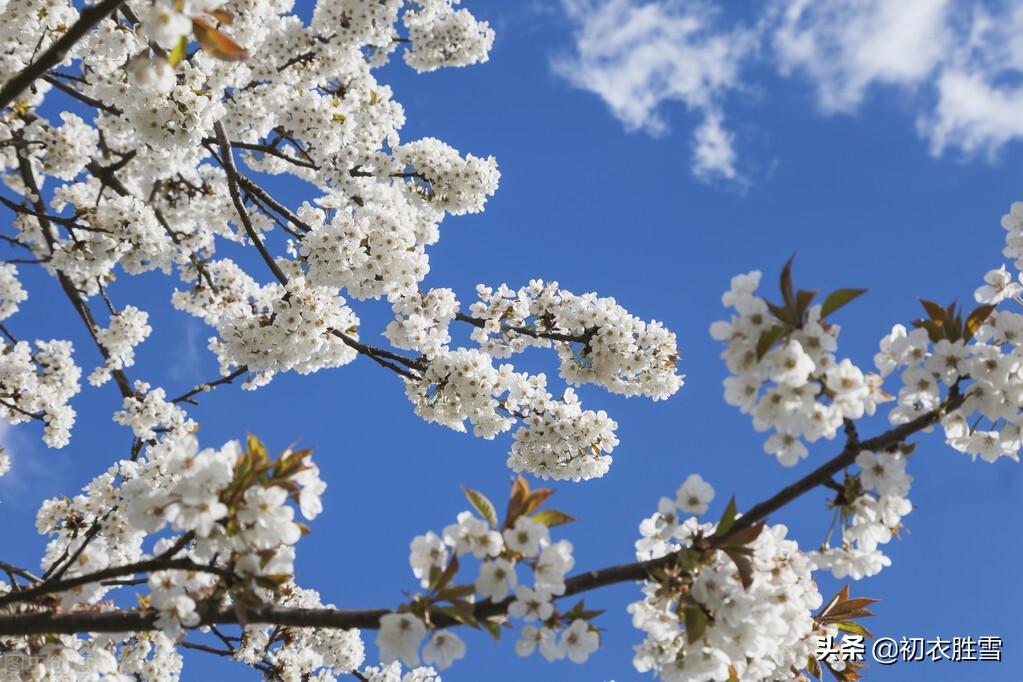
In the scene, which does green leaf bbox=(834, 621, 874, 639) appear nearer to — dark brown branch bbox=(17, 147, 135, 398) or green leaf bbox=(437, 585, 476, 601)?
green leaf bbox=(437, 585, 476, 601)

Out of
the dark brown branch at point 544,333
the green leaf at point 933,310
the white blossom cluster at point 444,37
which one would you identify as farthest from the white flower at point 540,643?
the white blossom cluster at point 444,37

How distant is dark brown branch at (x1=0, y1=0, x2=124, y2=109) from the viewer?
10.1 feet

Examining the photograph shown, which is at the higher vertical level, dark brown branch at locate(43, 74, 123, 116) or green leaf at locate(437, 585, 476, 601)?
dark brown branch at locate(43, 74, 123, 116)

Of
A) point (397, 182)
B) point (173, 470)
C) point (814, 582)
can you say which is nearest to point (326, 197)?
point (397, 182)

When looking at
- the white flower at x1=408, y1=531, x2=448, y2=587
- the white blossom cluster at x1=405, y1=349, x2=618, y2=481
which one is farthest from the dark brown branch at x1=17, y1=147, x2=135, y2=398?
the white flower at x1=408, y1=531, x2=448, y2=587

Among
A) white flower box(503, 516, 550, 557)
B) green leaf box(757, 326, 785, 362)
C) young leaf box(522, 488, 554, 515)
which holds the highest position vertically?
green leaf box(757, 326, 785, 362)

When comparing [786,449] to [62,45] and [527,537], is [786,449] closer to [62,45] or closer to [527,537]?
[527,537]

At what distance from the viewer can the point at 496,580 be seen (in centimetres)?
243

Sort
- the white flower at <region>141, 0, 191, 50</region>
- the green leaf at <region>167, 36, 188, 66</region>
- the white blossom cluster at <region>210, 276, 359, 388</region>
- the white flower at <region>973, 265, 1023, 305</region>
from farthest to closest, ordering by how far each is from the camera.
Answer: the white blossom cluster at <region>210, 276, 359, 388</region>, the white flower at <region>973, 265, 1023, 305</region>, the green leaf at <region>167, 36, 188, 66</region>, the white flower at <region>141, 0, 191, 50</region>

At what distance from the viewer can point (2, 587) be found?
4.34 meters

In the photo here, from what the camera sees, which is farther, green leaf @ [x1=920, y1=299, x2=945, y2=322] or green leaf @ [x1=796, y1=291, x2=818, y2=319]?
green leaf @ [x1=920, y1=299, x2=945, y2=322]

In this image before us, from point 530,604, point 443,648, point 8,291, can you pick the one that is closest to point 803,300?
point 530,604

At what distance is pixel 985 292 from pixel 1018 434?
109 cm

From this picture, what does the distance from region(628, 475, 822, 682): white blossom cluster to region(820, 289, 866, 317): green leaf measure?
688 millimetres
